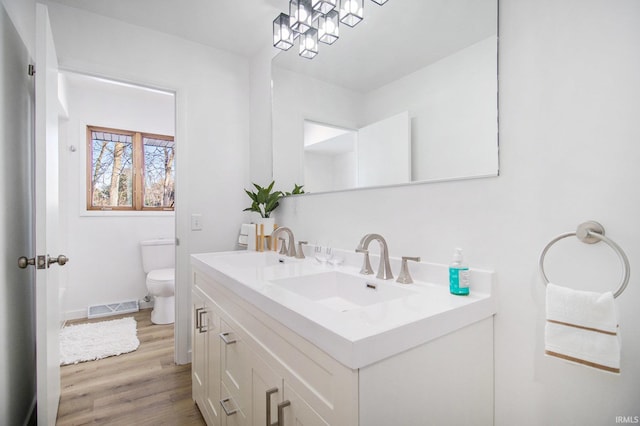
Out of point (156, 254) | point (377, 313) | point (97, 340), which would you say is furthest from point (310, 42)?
point (97, 340)

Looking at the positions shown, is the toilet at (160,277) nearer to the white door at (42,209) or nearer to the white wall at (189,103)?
the white wall at (189,103)

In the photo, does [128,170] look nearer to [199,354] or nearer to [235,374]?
[199,354]

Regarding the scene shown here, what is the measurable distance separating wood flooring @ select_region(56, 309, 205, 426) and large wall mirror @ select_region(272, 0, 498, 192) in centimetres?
147

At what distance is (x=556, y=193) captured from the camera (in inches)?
32.8

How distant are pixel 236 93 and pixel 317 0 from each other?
1125 mm

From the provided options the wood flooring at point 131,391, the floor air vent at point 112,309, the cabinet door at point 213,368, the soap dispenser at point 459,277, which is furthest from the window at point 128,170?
the soap dispenser at point 459,277

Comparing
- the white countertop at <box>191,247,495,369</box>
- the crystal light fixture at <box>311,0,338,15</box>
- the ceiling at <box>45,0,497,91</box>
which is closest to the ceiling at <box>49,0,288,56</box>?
the ceiling at <box>45,0,497,91</box>

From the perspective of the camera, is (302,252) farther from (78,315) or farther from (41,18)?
(78,315)

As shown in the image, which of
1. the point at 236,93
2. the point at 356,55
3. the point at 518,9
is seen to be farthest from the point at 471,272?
the point at 236,93

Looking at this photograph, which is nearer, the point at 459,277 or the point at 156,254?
the point at 459,277

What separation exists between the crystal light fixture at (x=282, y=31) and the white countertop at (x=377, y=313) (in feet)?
4.62

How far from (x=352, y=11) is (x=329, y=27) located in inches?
8.3

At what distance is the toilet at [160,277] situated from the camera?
2826 mm

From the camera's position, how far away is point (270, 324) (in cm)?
90
